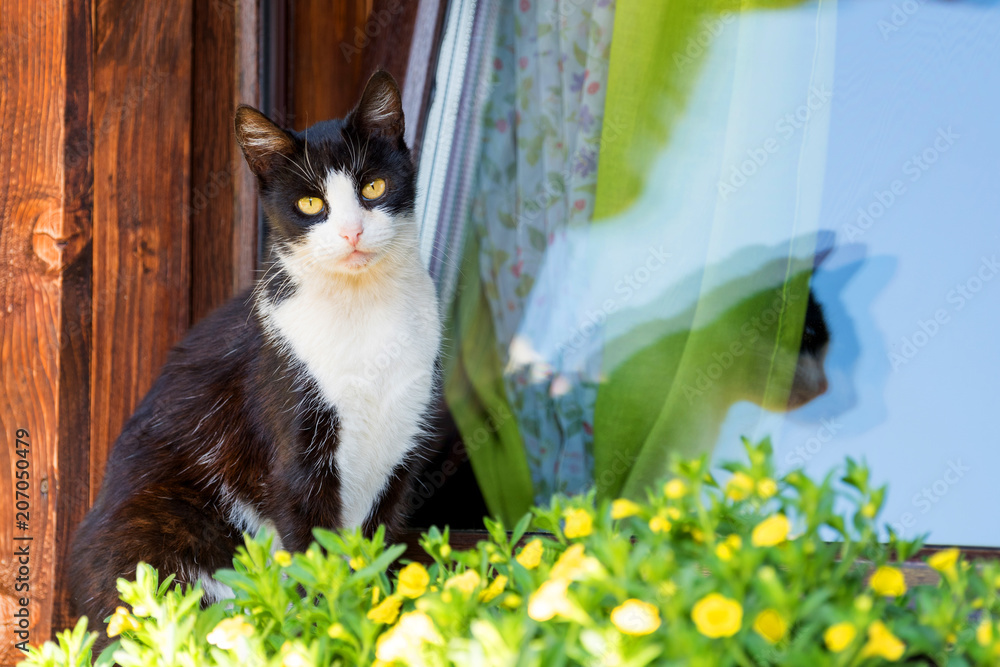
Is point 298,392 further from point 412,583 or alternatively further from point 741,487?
point 741,487

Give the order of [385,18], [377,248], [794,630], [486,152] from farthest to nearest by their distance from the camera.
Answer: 1. [385,18]
2. [486,152]
3. [377,248]
4. [794,630]

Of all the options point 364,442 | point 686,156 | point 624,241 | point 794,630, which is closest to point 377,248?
point 364,442

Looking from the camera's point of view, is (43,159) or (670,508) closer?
(670,508)

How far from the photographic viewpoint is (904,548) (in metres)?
0.70

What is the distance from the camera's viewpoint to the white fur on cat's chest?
1430 mm

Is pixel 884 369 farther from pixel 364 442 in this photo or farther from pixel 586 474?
pixel 364 442

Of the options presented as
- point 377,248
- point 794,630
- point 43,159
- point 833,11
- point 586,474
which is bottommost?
point 586,474

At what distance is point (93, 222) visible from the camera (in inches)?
64.0

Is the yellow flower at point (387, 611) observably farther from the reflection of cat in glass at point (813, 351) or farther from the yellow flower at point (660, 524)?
the reflection of cat in glass at point (813, 351)

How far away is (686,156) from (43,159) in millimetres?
1526

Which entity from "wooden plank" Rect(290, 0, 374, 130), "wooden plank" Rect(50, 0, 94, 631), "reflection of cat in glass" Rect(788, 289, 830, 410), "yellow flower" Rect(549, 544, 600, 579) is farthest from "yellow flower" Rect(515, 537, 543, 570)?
"wooden plank" Rect(290, 0, 374, 130)

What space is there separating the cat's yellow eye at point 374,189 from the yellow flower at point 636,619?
1155 millimetres

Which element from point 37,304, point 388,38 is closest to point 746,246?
point 388,38

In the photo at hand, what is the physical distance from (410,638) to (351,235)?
900 millimetres
